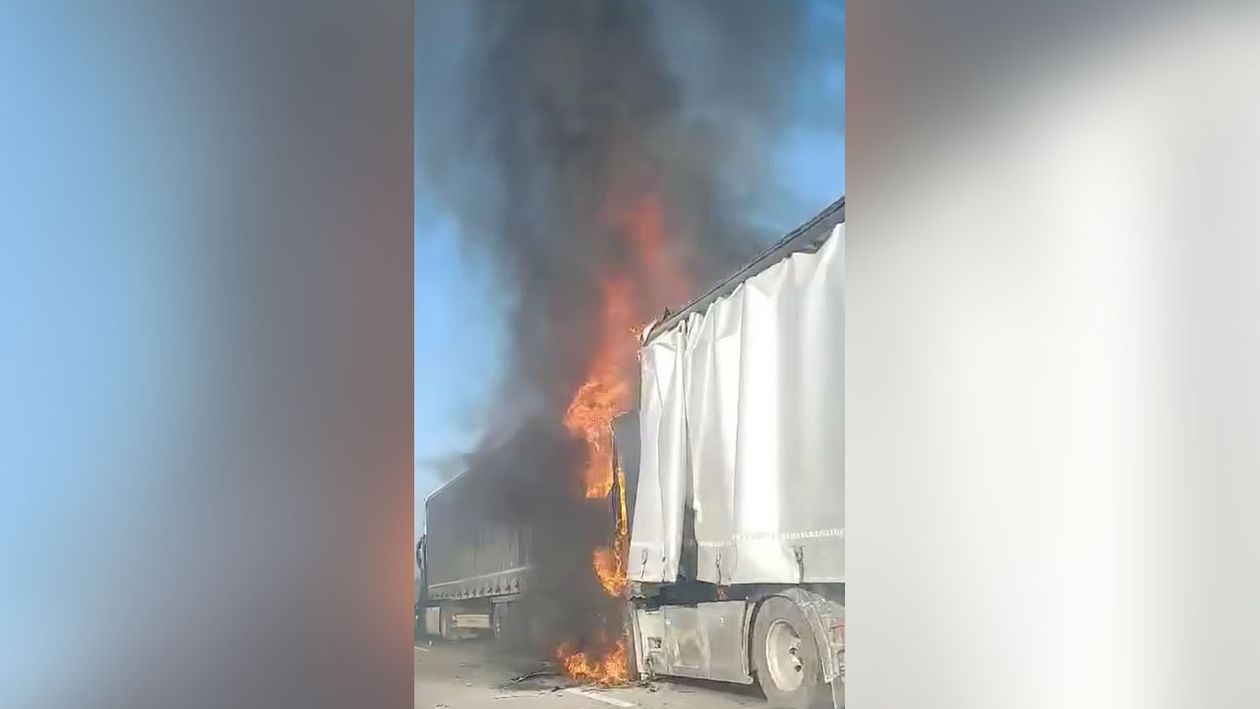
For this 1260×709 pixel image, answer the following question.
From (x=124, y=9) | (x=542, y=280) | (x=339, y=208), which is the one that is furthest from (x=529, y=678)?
(x=124, y=9)

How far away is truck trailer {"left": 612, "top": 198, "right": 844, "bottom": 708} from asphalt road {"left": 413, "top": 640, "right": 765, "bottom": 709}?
0.10ft

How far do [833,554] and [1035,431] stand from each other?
1.37ft

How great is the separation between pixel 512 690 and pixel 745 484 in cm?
55

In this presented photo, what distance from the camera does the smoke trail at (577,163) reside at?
6.34 feet

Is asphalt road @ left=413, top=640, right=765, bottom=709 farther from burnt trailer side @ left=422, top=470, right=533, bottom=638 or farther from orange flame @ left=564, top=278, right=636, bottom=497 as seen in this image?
orange flame @ left=564, top=278, right=636, bottom=497

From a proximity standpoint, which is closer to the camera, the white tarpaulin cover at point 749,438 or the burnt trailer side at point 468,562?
the burnt trailer side at point 468,562

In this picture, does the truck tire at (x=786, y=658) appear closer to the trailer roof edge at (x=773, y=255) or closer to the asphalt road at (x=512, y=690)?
the asphalt road at (x=512, y=690)

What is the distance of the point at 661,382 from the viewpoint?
6.57 ft

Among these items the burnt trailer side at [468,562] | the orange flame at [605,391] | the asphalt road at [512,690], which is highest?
the orange flame at [605,391]

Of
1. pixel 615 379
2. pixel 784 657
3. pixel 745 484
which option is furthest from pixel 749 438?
pixel 784 657

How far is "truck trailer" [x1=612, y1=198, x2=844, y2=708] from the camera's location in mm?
1971

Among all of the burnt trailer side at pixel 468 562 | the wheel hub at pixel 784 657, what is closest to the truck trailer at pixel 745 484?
the wheel hub at pixel 784 657

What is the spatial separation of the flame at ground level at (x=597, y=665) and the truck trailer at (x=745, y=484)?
3 centimetres

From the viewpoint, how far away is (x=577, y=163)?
2.00 m
